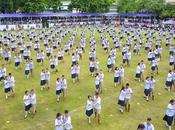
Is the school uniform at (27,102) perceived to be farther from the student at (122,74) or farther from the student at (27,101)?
the student at (122,74)

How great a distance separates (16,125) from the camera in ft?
50.0

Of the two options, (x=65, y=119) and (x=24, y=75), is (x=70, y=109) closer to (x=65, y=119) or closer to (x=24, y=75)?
(x=65, y=119)

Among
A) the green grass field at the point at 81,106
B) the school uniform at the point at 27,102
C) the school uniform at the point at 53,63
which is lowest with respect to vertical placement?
the green grass field at the point at 81,106

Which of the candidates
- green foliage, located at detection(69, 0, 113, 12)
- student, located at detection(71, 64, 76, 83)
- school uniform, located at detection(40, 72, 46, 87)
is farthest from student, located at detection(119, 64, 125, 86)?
green foliage, located at detection(69, 0, 113, 12)

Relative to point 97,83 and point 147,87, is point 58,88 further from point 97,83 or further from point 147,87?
point 147,87

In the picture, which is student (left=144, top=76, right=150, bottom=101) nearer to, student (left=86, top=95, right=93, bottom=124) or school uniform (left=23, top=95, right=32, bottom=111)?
student (left=86, top=95, right=93, bottom=124)

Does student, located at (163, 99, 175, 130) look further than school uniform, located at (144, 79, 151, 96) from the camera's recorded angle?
No

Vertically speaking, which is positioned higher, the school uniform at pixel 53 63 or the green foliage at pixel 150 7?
the green foliage at pixel 150 7

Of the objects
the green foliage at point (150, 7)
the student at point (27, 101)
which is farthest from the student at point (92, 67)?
the green foliage at point (150, 7)

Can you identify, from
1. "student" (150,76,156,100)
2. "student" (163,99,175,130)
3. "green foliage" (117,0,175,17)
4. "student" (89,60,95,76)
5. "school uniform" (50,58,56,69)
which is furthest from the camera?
"green foliage" (117,0,175,17)

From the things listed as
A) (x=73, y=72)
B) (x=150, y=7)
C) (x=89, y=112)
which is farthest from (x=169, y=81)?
(x=150, y=7)

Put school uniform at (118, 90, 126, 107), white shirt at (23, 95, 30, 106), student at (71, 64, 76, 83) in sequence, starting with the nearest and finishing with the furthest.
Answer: white shirt at (23, 95, 30, 106)
school uniform at (118, 90, 126, 107)
student at (71, 64, 76, 83)

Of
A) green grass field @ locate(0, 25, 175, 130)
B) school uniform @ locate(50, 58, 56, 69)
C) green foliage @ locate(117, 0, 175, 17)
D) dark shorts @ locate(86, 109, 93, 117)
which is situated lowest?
green grass field @ locate(0, 25, 175, 130)

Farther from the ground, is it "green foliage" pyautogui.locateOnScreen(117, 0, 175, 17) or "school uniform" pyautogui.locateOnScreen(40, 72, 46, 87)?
"green foliage" pyautogui.locateOnScreen(117, 0, 175, 17)
